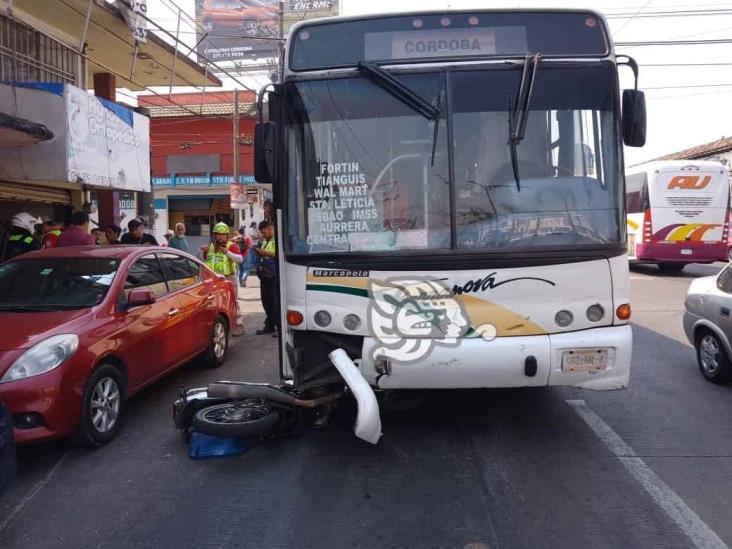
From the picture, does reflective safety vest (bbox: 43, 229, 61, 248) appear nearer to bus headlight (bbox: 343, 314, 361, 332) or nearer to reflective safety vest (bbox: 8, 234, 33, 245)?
reflective safety vest (bbox: 8, 234, 33, 245)

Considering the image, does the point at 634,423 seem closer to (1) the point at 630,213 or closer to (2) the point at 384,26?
(2) the point at 384,26

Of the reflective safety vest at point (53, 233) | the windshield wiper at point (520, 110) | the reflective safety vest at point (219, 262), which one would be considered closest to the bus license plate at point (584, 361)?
the windshield wiper at point (520, 110)

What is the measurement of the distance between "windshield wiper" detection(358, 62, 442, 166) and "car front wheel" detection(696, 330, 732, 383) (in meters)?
3.92

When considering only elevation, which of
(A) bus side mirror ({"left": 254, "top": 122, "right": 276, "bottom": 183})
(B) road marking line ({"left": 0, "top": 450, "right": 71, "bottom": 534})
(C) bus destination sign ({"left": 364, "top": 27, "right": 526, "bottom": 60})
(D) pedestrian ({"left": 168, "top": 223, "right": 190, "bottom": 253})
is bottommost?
(B) road marking line ({"left": 0, "top": 450, "right": 71, "bottom": 534})

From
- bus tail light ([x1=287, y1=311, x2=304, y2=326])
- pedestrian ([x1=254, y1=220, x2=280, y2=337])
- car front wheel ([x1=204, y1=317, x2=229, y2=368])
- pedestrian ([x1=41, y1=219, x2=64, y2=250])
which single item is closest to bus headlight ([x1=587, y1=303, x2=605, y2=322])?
bus tail light ([x1=287, y1=311, x2=304, y2=326])

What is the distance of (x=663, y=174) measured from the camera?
17.2 metres

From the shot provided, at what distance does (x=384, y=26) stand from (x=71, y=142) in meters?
6.73


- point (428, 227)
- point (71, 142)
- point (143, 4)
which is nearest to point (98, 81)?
point (143, 4)

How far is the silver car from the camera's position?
5.88 metres

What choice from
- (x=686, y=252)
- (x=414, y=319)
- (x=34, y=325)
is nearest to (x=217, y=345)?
(x=34, y=325)

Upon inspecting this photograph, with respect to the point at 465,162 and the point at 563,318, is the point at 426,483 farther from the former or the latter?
the point at 465,162

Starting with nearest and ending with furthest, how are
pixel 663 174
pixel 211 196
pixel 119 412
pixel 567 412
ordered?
pixel 119 412 < pixel 567 412 < pixel 663 174 < pixel 211 196

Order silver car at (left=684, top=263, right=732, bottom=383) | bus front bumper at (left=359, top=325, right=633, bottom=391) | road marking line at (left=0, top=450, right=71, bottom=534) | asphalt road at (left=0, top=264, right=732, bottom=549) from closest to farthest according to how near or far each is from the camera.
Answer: asphalt road at (left=0, top=264, right=732, bottom=549) < road marking line at (left=0, top=450, right=71, bottom=534) < bus front bumper at (left=359, top=325, right=633, bottom=391) < silver car at (left=684, top=263, right=732, bottom=383)

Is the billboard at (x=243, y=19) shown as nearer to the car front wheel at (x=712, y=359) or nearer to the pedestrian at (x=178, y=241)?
the pedestrian at (x=178, y=241)
